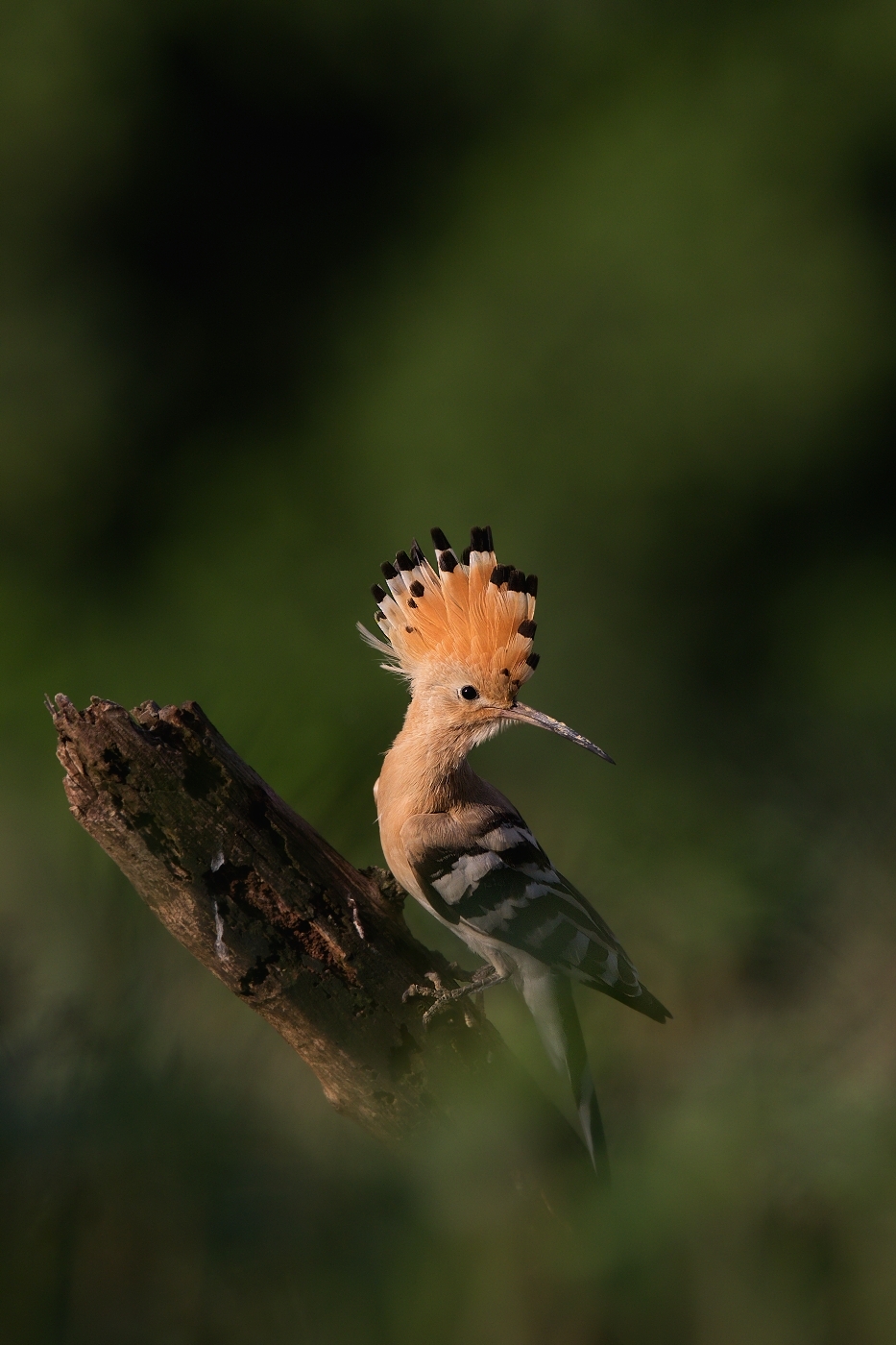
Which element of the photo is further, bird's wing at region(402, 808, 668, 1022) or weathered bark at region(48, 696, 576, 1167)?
bird's wing at region(402, 808, 668, 1022)

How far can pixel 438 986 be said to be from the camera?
81 centimetres

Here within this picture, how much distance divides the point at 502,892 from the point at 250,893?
1.10ft

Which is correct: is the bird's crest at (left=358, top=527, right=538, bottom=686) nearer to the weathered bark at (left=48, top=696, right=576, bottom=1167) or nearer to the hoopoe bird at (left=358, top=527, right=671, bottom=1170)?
the hoopoe bird at (left=358, top=527, right=671, bottom=1170)

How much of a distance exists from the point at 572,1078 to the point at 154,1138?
46cm

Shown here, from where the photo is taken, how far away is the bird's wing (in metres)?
0.98

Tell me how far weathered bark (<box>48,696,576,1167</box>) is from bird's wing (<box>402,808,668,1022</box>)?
0.22 m

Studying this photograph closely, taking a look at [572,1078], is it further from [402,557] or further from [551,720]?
[402,557]

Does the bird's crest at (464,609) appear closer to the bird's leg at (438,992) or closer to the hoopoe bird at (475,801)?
the hoopoe bird at (475,801)

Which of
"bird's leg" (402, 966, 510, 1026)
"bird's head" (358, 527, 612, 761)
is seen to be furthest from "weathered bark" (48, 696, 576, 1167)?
"bird's head" (358, 527, 612, 761)

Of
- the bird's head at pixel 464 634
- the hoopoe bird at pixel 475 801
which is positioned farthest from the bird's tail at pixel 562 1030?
the bird's head at pixel 464 634

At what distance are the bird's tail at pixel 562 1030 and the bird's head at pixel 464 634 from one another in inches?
A: 9.1

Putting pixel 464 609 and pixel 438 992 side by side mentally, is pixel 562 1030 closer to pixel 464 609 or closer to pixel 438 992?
pixel 438 992

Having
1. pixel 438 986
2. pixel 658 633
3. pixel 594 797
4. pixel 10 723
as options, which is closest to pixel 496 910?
pixel 438 986

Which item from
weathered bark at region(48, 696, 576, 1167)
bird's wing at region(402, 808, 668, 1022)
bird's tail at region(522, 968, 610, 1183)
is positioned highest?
weathered bark at region(48, 696, 576, 1167)
